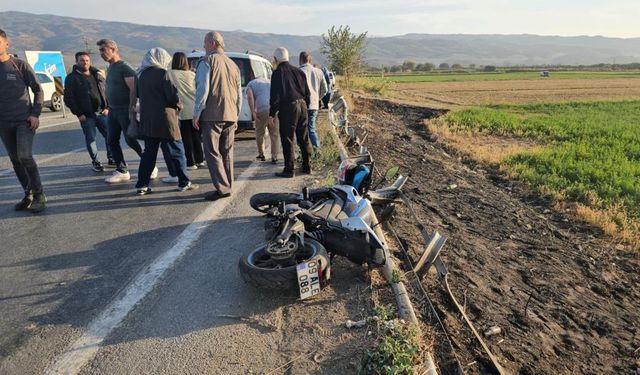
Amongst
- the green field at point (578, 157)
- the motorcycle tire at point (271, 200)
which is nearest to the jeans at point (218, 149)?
the motorcycle tire at point (271, 200)

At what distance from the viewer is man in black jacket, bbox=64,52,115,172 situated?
751 cm

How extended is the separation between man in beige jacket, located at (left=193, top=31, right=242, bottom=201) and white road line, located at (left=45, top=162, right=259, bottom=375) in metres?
0.85

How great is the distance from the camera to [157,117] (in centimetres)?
621

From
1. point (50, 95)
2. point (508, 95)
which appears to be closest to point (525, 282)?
point (50, 95)

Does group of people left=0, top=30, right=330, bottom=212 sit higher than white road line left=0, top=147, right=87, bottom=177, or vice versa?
group of people left=0, top=30, right=330, bottom=212

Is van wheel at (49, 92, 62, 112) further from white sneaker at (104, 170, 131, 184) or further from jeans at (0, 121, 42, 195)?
jeans at (0, 121, 42, 195)

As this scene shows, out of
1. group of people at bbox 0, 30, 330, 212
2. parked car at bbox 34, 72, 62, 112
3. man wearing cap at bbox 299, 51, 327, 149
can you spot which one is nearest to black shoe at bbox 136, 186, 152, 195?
group of people at bbox 0, 30, 330, 212

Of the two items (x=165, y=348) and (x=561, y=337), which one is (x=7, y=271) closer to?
(x=165, y=348)

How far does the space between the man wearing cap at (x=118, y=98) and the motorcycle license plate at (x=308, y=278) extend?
4.31 meters

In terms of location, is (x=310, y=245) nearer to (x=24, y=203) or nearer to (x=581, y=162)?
(x=24, y=203)

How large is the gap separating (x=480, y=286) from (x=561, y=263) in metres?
1.75

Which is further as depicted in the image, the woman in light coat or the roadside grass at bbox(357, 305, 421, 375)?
the woman in light coat

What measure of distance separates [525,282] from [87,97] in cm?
705

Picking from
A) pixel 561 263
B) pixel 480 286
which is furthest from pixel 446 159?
pixel 480 286
